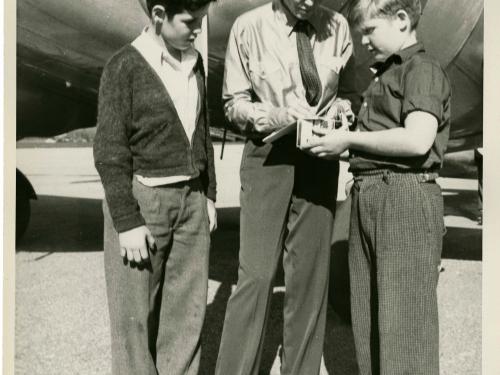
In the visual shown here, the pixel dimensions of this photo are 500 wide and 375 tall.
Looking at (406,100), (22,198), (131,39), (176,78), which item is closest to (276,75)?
(176,78)

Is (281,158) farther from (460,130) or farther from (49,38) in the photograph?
(460,130)

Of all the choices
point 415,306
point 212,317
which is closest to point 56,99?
point 212,317

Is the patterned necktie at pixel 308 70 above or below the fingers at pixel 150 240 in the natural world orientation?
above

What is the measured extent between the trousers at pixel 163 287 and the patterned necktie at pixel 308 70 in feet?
1.58

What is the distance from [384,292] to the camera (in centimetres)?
178

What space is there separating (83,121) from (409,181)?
388 cm

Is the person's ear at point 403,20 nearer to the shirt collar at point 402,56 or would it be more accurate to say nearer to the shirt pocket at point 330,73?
the shirt collar at point 402,56

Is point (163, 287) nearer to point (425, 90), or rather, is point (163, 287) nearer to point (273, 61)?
point (273, 61)

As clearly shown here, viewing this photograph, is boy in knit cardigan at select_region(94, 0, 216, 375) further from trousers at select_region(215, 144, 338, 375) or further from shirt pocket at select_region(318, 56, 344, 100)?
shirt pocket at select_region(318, 56, 344, 100)

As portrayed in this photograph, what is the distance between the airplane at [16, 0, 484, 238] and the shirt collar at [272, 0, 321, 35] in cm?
48

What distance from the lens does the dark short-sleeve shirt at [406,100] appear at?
1.68 m

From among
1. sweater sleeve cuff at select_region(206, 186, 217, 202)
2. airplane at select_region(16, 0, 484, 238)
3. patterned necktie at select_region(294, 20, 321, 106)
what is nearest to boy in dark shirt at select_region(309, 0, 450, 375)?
patterned necktie at select_region(294, 20, 321, 106)

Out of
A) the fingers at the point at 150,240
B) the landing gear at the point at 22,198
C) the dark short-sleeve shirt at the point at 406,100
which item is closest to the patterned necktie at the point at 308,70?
the dark short-sleeve shirt at the point at 406,100

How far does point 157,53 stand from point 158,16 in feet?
0.38
